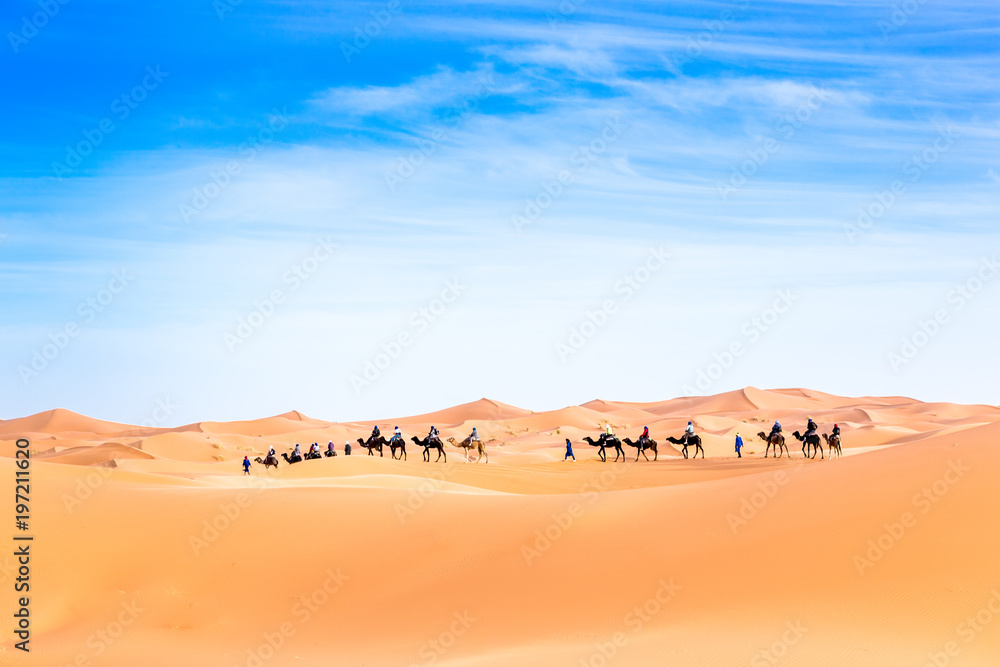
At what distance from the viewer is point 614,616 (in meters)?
11.5

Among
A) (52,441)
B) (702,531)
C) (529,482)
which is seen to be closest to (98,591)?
(702,531)

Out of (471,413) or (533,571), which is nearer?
(533,571)

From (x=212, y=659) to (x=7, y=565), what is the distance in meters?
4.71

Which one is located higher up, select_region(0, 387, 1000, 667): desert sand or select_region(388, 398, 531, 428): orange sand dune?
select_region(388, 398, 531, 428): orange sand dune

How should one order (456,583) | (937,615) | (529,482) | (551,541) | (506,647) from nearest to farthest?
1. (937,615)
2. (506,647)
3. (456,583)
4. (551,541)
5. (529,482)

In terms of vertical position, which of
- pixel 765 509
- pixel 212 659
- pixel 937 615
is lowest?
pixel 212 659

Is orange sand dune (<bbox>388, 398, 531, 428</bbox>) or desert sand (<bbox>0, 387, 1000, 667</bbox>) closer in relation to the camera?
desert sand (<bbox>0, 387, 1000, 667</bbox>)

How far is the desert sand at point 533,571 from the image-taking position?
10.5m

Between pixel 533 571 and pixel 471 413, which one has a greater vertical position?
pixel 471 413

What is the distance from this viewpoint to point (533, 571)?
13.1 meters

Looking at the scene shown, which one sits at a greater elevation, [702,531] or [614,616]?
[702,531]

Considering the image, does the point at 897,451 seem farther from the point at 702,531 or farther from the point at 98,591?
the point at 98,591

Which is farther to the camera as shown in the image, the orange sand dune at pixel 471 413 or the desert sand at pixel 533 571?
the orange sand dune at pixel 471 413

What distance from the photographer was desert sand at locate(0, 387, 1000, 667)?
10484mm
